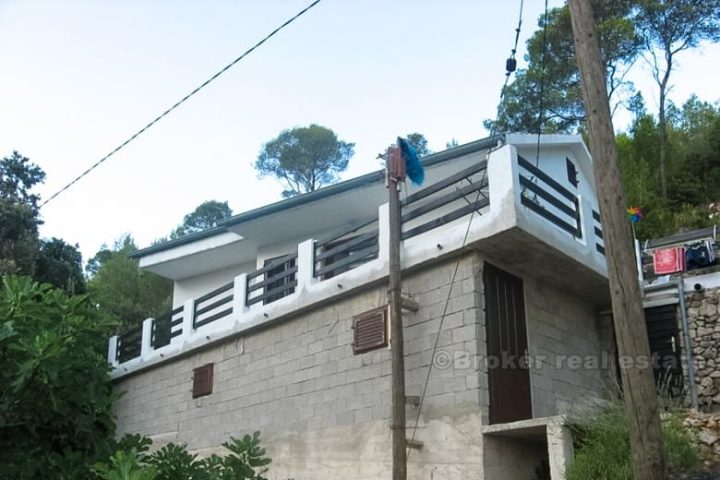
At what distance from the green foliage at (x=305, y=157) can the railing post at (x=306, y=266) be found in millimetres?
33377

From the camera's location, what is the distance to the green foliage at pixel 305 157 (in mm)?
44594

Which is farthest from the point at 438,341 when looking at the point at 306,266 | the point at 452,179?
the point at 306,266

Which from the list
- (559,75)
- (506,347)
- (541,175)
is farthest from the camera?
(559,75)

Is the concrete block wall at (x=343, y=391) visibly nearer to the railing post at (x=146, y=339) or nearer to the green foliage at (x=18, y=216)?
the railing post at (x=146, y=339)

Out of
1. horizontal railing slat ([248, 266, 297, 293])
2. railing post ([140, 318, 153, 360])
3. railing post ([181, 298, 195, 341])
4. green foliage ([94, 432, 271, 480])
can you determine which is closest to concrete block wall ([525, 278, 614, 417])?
horizontal railing slat ([248, 266, 297, 293])

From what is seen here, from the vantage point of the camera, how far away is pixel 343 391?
9570 mm

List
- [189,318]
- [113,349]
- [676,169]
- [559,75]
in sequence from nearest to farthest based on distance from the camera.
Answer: [189,318] → [113,349] → [676,169] → [559,75]

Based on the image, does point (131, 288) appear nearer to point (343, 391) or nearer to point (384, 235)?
point (343, 391)

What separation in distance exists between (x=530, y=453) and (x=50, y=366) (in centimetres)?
561

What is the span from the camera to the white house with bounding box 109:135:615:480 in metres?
8.30

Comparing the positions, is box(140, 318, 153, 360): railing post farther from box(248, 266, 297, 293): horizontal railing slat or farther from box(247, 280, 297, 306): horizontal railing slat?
box(248, 266, 297, 293): horizontal railing slat

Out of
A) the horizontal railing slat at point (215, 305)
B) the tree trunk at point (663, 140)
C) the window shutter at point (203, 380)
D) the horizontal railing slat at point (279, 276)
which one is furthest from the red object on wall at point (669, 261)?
the tree trunk at point (663, 140)

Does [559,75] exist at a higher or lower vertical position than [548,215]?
higher

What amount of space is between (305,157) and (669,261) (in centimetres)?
3408
